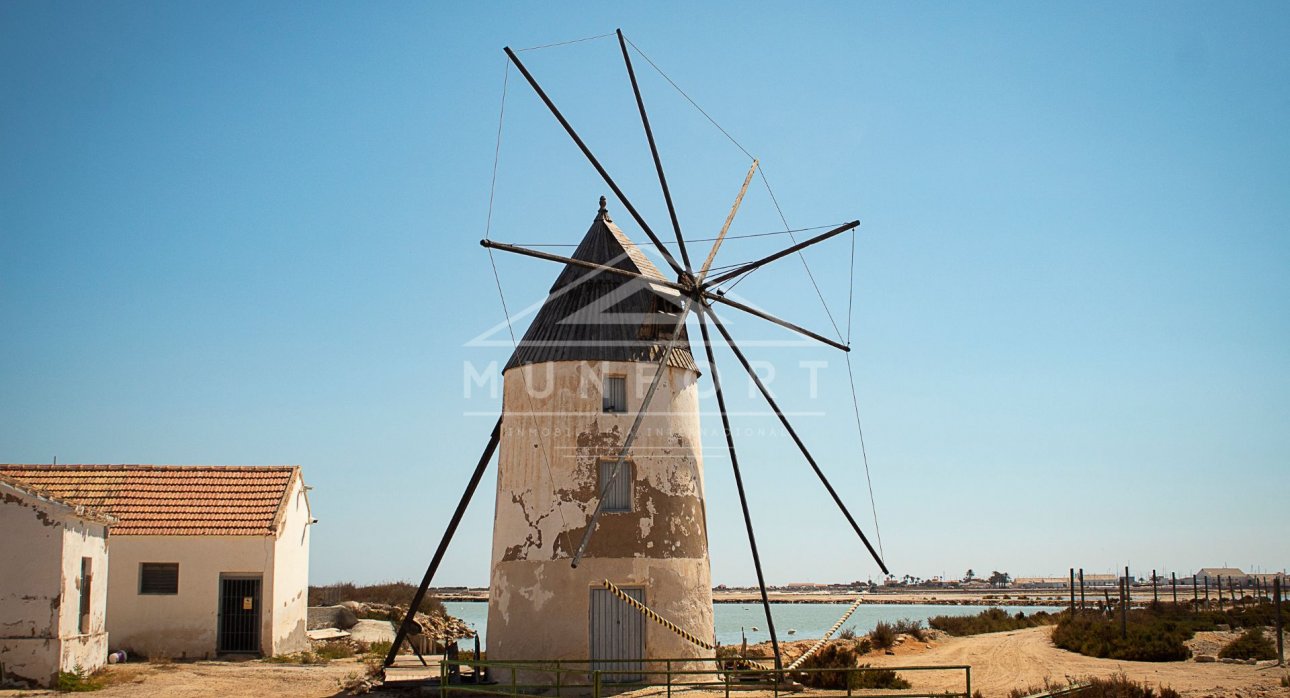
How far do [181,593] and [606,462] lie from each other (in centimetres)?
994

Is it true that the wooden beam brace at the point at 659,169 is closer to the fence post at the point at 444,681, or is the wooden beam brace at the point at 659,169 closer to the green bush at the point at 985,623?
the fence post at the point at 444,681

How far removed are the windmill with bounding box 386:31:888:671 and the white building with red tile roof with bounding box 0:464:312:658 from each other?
523 centimetres

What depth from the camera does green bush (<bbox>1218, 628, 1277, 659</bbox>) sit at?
70.0 feet

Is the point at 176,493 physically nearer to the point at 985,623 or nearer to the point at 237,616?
the point at 237,616

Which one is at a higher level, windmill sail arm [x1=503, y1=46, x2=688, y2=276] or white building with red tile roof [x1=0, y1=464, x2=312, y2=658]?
windmill sail arm [x1=503, y1=46, x2=688, y2=276]

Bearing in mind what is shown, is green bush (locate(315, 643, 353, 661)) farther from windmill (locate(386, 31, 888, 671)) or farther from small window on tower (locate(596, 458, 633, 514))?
small window on tower (locate(596, 458, 633, 514))

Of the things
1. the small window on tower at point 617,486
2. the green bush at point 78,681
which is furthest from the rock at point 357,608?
the small window on tower at point 617,486

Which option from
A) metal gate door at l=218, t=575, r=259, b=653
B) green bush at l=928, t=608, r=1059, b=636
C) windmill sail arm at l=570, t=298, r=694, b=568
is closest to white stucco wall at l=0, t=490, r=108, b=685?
metal gate door at l=218, t=575, r=259, b=653

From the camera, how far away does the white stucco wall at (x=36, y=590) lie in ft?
50.6

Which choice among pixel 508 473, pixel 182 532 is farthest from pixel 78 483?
pixel 508 473

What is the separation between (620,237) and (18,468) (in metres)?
14.7

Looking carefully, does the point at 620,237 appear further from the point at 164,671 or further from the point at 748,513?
the point at 164,671

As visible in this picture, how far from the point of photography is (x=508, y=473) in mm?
17000

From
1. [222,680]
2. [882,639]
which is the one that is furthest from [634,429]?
[882,639]
